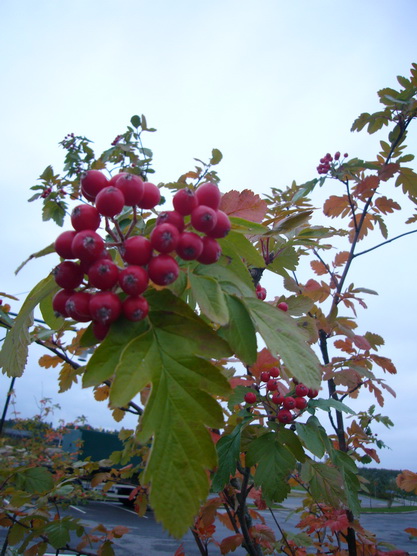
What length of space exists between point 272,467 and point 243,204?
1.15 metres

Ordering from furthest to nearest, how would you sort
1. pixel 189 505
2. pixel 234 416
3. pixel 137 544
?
1. pixel 137 544
2. pixel 234 416
3. pixel 189 505

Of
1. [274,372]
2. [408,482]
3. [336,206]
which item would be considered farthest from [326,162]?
[408,482]

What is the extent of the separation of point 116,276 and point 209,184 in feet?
1.27

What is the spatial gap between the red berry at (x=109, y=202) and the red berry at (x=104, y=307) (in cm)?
23

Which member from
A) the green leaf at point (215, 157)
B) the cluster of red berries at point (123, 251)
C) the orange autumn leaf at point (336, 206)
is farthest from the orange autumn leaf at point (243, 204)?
the orange autumn leaf at point (336, 206)

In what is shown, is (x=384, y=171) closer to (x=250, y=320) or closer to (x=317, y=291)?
(x=317, y=291)

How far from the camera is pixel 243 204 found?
1325mm

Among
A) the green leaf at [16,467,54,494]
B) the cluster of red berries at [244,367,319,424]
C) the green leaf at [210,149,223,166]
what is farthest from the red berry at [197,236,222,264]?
the green leaf at [16,467,54,494]

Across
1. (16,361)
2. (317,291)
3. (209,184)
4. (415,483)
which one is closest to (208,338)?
(209,184)

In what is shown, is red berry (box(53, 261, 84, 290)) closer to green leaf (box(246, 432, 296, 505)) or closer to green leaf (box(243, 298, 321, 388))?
green leaf (box(243, 298, 321, 388))

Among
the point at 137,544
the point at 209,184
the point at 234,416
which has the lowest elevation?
the point at 137,544

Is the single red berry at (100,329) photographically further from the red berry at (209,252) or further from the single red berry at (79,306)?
the red berry at (209,252)

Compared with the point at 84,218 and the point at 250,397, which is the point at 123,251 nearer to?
the point at 84,218

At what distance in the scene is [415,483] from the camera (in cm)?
332
